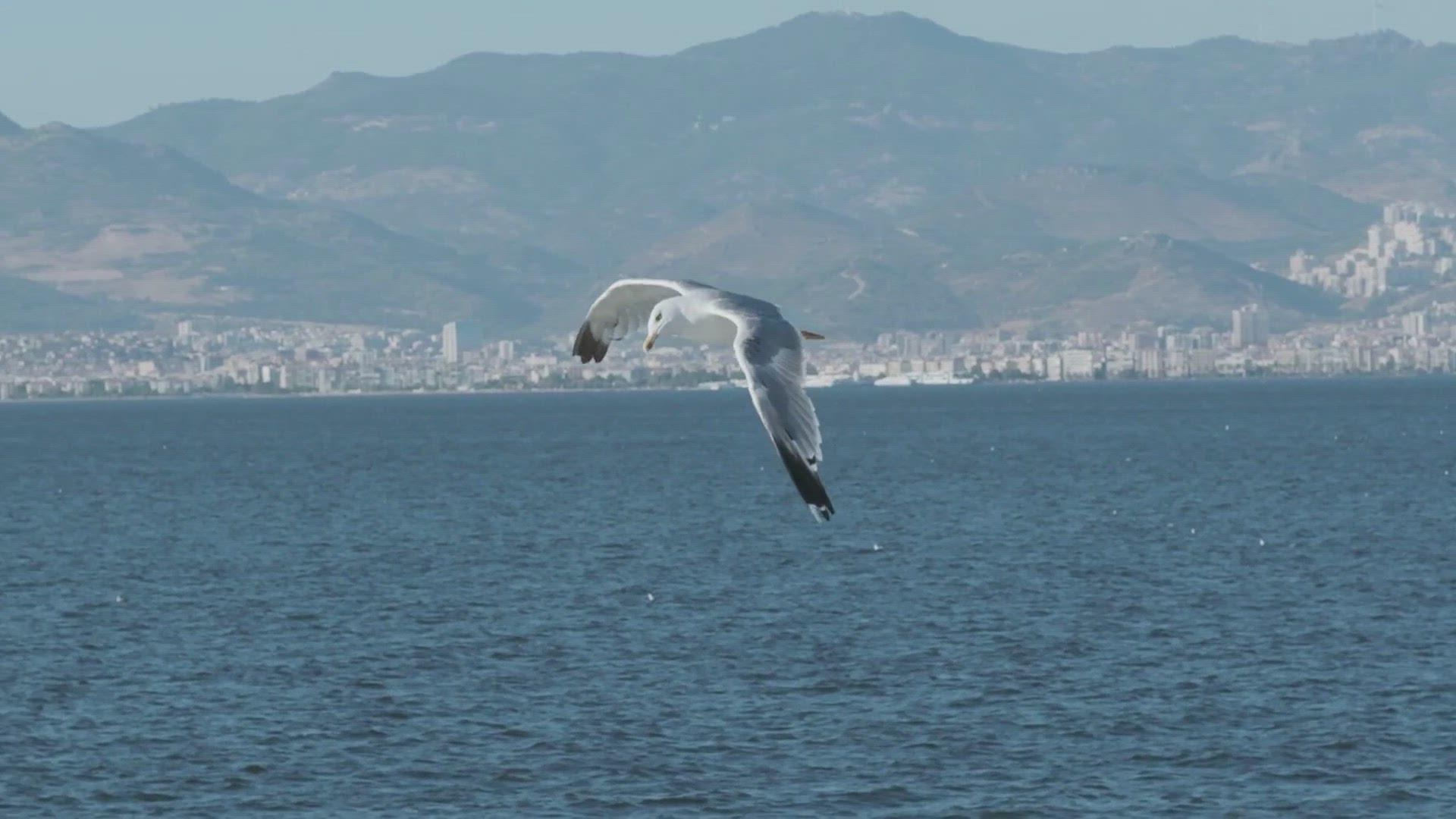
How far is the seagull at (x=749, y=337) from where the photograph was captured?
16703 millimetres

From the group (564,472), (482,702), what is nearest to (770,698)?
(482,702)

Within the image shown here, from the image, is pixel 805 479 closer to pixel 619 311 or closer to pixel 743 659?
pixel 619 311

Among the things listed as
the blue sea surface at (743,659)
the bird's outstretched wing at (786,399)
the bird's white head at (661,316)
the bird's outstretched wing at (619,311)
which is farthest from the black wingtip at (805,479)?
the blue sea surface at (743,659)

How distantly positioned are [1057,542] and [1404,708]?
38.7 metres

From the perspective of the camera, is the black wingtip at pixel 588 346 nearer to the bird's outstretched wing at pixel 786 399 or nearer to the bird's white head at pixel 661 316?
the bird's white head at pixel 661 316

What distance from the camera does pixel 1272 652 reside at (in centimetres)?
5194

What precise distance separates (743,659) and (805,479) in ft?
117

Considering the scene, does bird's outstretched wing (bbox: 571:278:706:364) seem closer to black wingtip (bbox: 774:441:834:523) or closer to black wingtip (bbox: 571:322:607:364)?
black wingtip (bbox: 571:322:607:364)

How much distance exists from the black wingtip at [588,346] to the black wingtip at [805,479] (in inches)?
183

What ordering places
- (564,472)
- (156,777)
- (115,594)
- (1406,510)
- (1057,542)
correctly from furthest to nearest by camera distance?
1. (564,472)
2. (1406,510)
3. (1057,542)
4. (115,594)
5. (156,777)

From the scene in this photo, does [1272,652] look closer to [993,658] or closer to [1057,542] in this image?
[993,658]

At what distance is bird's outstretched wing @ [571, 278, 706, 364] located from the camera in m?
21.3

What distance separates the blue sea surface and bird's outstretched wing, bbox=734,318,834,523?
752 inches

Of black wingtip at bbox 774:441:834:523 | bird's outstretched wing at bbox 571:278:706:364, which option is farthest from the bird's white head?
black wingtip at bbox 774:441:834:523
